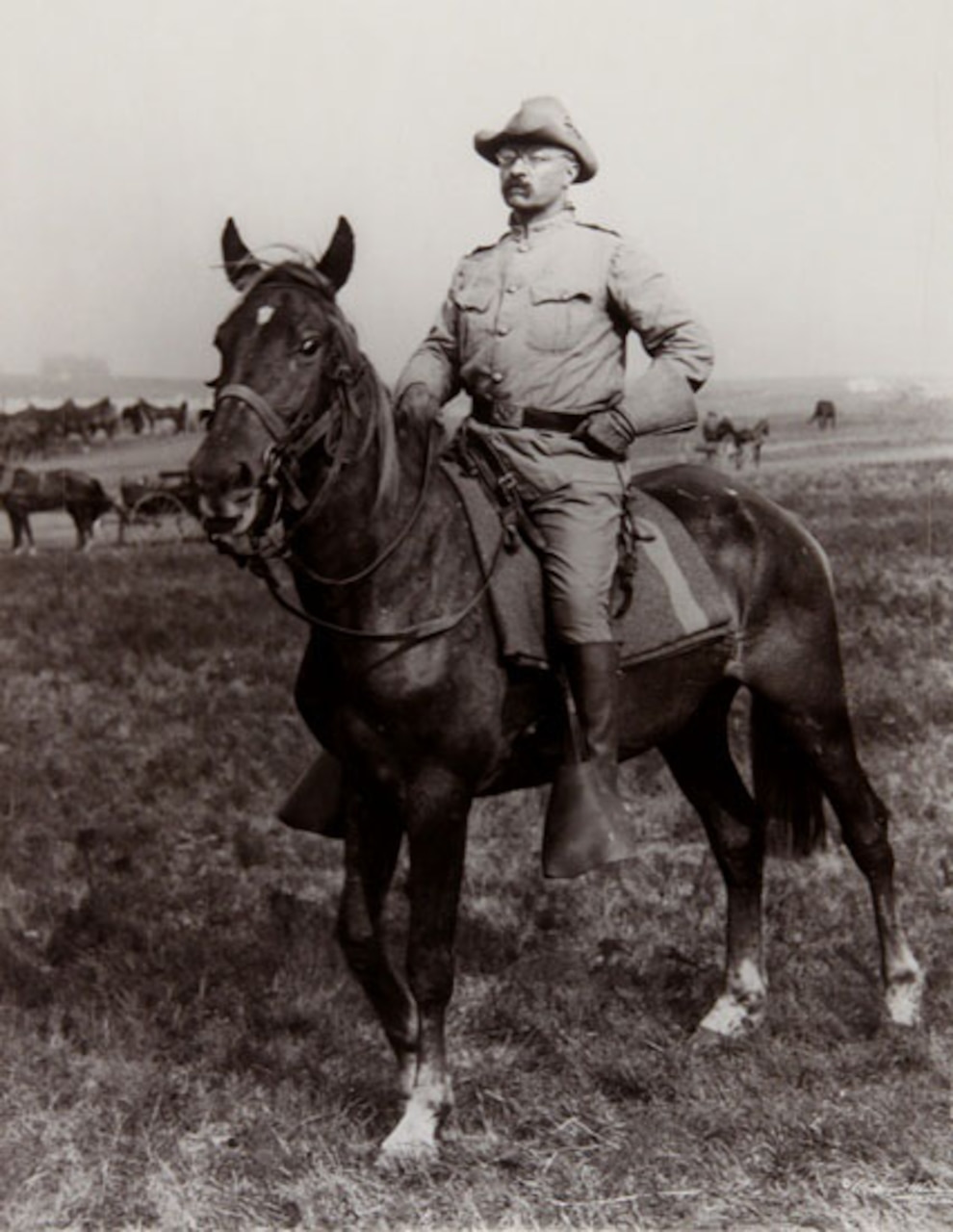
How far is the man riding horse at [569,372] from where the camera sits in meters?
4.89

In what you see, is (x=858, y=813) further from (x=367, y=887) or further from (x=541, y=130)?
(x=541, y=130)

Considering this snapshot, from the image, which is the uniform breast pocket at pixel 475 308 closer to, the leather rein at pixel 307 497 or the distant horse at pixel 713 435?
the leather rein at pixel 307 497

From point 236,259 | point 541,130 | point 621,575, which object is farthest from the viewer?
point 621,575

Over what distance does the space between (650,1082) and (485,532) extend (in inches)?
84.9

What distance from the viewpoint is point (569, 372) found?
4992 millimetres

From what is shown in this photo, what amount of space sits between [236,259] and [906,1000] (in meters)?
3.92

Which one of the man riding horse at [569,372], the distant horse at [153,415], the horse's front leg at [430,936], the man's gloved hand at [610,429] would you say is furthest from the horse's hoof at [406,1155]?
the distant horse at [153,415]

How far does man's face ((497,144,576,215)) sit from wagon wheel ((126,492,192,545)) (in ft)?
30.5

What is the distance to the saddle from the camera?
486cm

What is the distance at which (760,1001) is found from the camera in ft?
19.6

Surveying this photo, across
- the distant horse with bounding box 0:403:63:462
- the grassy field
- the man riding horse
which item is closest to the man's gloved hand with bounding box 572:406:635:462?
the man riding horse

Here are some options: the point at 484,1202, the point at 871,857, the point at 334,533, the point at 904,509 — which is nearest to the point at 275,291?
the point at 334,533

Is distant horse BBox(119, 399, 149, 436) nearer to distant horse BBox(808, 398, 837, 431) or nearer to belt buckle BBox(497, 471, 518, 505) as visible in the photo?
distant horse BBox(808, 398, 837, 431)

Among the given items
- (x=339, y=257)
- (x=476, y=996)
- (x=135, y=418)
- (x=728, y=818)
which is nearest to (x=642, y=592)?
(x=728, y=818)
